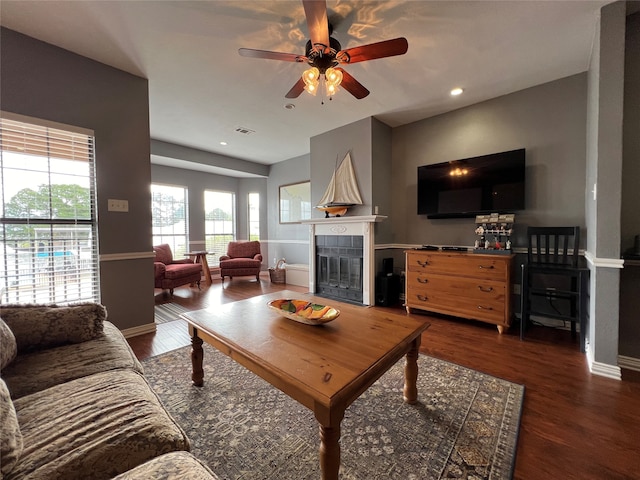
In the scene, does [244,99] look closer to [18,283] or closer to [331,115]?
[331,115]

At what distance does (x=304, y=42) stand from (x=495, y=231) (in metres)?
2.75

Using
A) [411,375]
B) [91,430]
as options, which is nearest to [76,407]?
[91,430]

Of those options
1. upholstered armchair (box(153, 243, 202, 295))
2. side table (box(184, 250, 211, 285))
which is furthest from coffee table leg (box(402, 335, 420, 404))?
side table (box(184, 250, 211, 285))

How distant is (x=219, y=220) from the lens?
260 inches

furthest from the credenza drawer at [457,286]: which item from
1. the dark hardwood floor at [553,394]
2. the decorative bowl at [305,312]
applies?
the decorative bowl at [305,312]

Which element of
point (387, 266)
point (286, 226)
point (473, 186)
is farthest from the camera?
point (286, 226)

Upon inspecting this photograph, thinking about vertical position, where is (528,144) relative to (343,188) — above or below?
above

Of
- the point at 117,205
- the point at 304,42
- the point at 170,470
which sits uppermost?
the point at 304,42

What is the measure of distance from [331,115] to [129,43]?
89.8 inches

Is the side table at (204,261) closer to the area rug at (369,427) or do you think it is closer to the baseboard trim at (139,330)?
the baseboard trim at (139,330)

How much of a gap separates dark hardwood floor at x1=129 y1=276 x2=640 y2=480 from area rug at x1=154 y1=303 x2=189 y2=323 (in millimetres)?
213

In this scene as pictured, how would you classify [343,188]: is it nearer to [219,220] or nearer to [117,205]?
[117,205]

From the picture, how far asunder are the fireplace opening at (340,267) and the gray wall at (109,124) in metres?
2.40

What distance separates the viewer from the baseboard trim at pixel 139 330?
2672 millimetres
